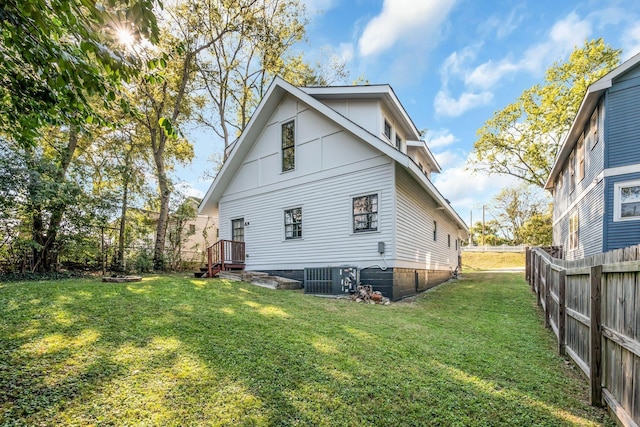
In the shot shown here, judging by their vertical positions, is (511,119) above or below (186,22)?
below

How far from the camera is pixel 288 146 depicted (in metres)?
11.9

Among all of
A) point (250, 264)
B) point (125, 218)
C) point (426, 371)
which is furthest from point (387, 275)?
point (125, 218)

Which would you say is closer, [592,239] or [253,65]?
[592,239]

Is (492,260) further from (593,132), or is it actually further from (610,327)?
(610,327)

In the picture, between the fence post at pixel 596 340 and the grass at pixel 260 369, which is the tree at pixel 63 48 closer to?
the grass at pixel 260 369

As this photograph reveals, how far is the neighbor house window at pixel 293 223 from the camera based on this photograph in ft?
37.2

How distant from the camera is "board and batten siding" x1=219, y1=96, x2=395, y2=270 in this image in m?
9.52

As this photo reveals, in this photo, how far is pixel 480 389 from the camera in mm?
3285

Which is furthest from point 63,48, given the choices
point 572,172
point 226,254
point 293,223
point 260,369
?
point 572,172

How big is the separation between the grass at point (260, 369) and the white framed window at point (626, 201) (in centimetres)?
662

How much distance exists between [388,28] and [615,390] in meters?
11.8

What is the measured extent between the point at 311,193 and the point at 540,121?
20501 mm

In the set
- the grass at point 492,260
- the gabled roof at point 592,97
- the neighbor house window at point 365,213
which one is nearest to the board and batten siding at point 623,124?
the gabled roof at point 592,97

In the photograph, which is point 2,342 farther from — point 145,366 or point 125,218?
point 125,218
